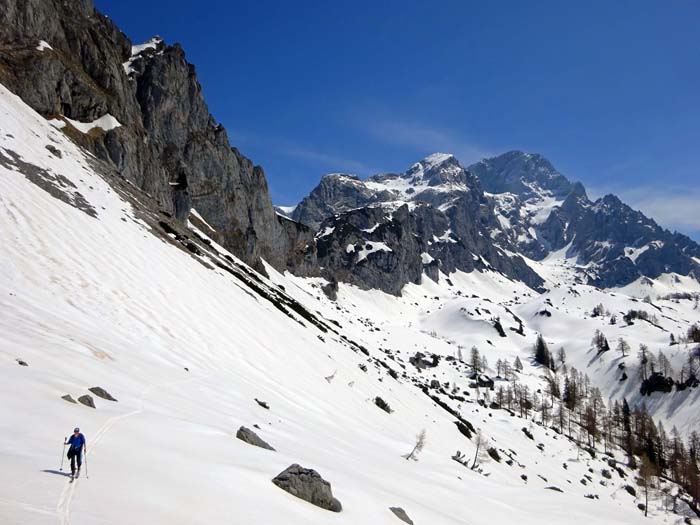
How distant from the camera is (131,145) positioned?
2960 inches

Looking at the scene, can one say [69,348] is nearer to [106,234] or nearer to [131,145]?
[106,234]

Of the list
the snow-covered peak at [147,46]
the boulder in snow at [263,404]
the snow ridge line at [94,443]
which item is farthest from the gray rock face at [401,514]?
the snow-covered peak at [147,46]

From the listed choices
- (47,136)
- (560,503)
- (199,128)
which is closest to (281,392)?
(560,503)

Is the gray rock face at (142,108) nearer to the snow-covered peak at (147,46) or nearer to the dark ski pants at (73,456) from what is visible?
the snow-covered peak at (147,46)

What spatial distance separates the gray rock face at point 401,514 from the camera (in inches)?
484

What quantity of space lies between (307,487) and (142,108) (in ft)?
399

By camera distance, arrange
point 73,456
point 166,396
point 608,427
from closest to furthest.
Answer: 1. point 73,456
2. point 166,396
3. point 608,427

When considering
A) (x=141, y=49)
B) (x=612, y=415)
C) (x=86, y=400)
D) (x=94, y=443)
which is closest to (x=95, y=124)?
(x=141, y=49)

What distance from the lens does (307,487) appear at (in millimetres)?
10680

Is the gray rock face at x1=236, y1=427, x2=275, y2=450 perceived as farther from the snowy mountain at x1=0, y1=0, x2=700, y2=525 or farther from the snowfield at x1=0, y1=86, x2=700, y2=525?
the snowfield at x1=0, y1=86, x2=700, y2=525

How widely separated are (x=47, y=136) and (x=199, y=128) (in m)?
89.2

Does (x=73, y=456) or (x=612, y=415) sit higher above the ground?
(x=612, y=415)

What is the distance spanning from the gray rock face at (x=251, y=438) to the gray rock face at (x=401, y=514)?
15.0 feet

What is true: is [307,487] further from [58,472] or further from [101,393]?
[101,393]
